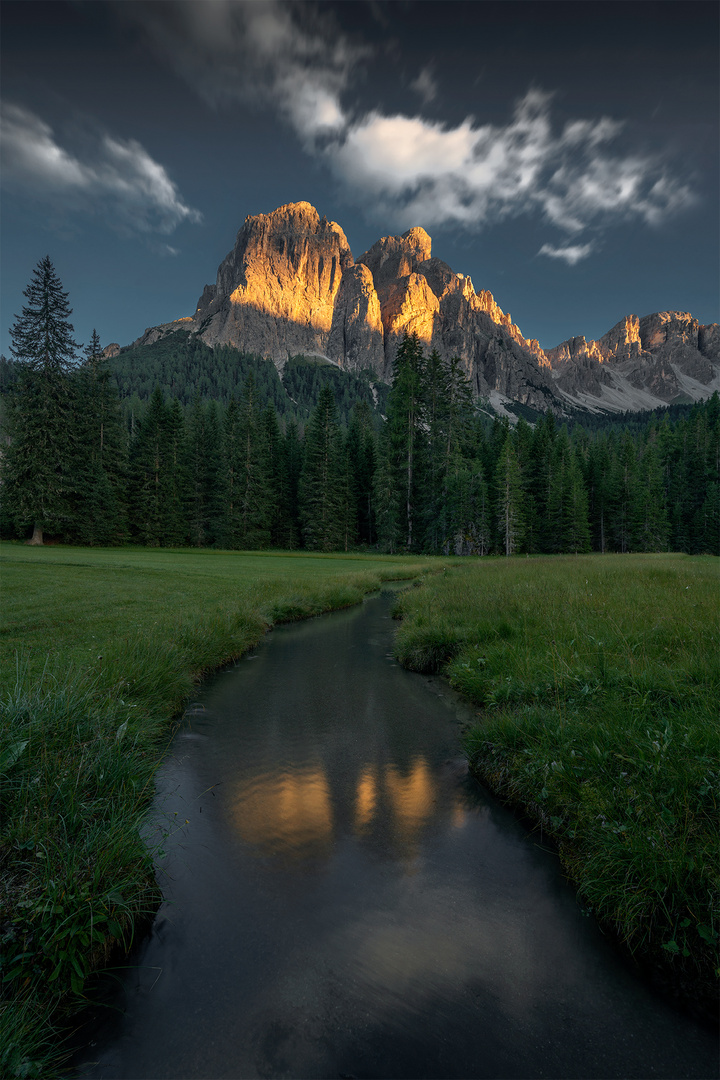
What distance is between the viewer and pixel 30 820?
12.2ft

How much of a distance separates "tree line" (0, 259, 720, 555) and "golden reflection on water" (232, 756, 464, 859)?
140 ft

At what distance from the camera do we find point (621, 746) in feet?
15.9

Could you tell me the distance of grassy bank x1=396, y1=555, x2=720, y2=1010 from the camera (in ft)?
11.4

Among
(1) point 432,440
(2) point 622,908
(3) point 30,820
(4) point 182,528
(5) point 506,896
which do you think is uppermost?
(1) point 432,440

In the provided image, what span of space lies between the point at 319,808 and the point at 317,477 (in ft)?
182

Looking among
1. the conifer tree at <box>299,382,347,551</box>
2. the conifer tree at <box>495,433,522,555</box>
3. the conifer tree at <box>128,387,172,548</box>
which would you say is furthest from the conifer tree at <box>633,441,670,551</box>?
the conifer tree at <box>128,387,172,548</box>

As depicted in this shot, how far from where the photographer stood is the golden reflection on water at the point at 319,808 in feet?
16.0

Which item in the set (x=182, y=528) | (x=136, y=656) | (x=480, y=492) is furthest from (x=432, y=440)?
(x=136, y=656)

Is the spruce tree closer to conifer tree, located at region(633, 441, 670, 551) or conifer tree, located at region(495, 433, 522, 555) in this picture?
conifer tree, located at region(495, 433, 522, 555)

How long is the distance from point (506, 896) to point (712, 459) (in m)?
96.3

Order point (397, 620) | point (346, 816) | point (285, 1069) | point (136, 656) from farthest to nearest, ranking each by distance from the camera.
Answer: point (397, 620) → point (136, 656) → point (346, 816) → point (285, 1069)

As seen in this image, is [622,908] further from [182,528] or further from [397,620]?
[182,528]

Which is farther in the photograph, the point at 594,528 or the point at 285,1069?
the point at 594,528

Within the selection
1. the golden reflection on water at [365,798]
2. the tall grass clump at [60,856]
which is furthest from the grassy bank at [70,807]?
the golden reflection on water at [365,798]
